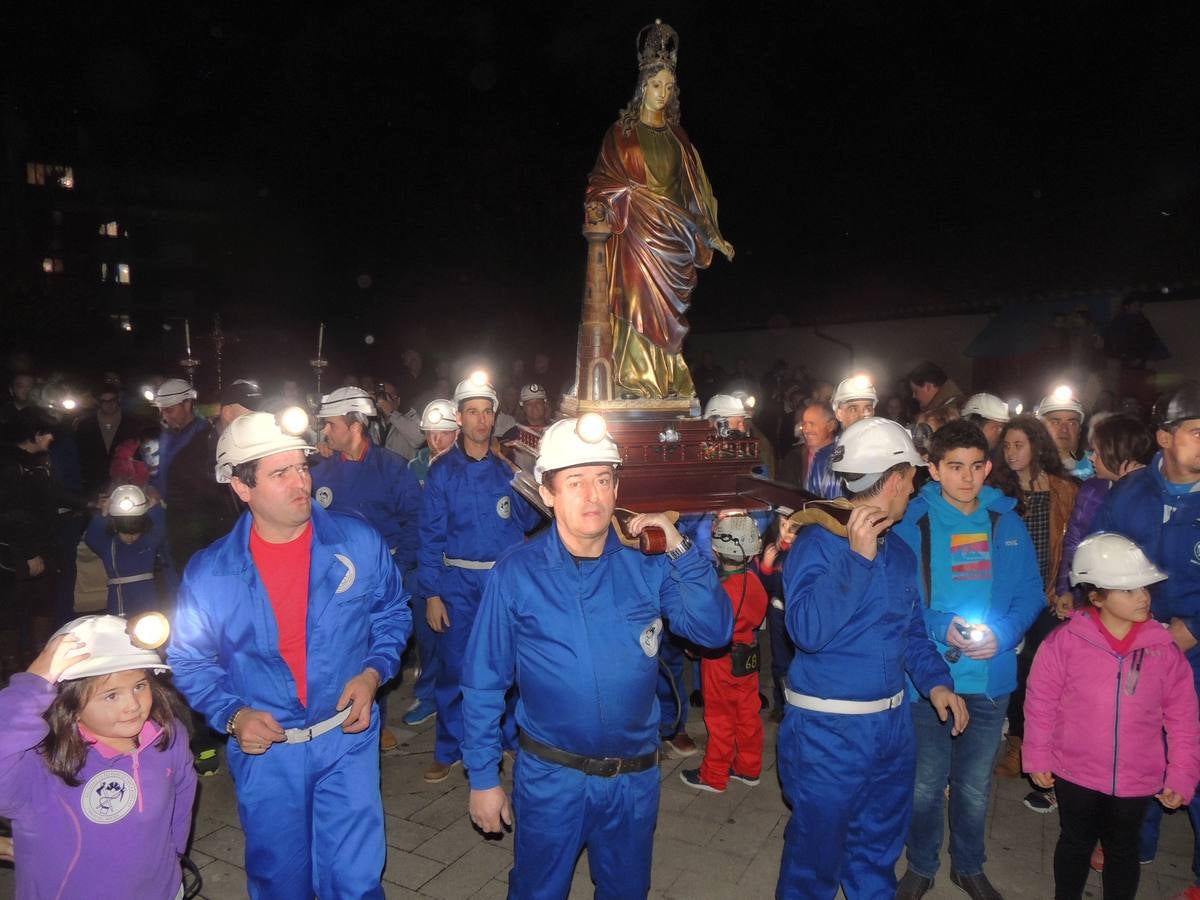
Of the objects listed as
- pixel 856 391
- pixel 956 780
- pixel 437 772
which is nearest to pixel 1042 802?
pixel 956 780

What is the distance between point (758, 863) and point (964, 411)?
3723mm

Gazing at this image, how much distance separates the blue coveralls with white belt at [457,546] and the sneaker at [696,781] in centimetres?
118

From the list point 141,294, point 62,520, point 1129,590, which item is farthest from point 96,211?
point 1129,590

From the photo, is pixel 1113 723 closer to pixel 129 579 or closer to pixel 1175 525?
pixel 1175 525

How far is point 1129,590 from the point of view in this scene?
10.9 feet

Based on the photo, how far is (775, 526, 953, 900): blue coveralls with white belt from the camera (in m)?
3.14

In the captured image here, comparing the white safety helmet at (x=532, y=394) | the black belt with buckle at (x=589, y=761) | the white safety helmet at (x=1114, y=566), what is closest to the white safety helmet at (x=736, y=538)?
the white safety helmet at (x=1114, y=566)

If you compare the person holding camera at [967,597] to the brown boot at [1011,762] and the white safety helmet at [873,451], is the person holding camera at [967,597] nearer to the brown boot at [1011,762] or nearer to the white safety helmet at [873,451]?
the white safety helmet at [873,451]

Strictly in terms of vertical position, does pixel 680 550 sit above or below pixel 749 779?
above

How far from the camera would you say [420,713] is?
6094 millimetres

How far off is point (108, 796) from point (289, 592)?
0.94m

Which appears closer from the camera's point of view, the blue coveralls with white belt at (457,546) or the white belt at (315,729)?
the white belt at (315,729)

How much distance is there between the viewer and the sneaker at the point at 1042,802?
4652mm

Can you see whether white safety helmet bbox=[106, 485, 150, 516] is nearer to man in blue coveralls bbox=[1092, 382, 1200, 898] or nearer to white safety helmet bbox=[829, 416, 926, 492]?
white safety helmet bbox=[829, 416, 926, 492]
